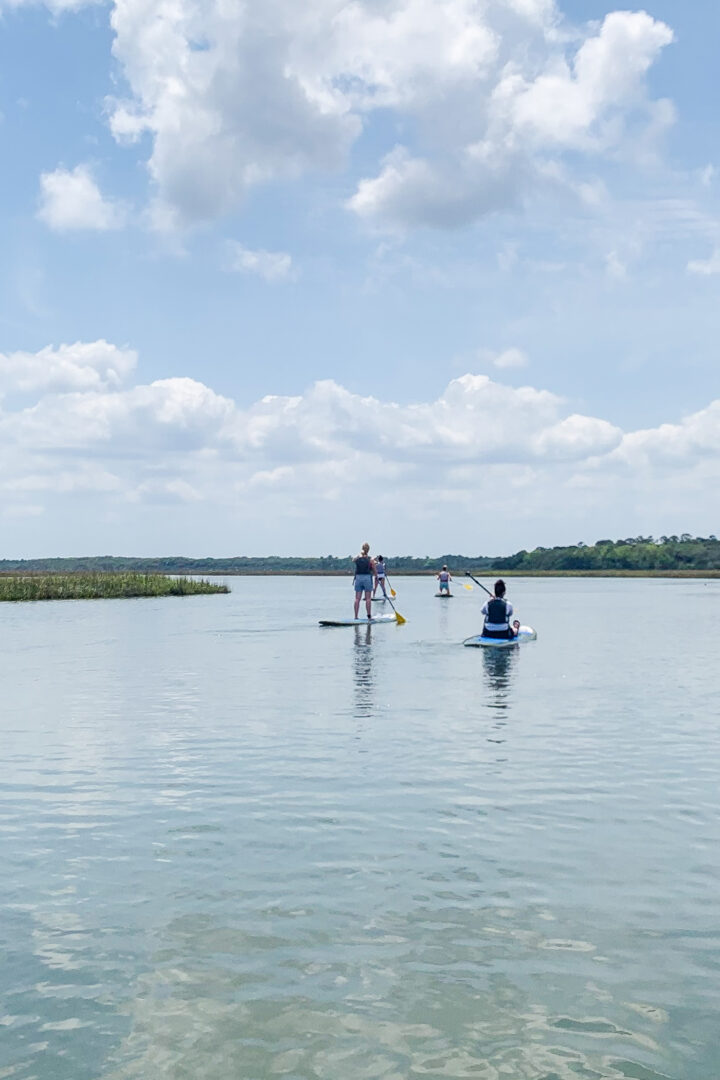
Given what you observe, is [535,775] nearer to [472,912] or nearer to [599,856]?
[599,856]

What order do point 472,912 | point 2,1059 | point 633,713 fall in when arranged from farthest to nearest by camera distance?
point 633,713, point 472,912, point 2,1059

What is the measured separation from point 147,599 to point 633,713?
55.9 meters

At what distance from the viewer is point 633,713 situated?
18.5 m

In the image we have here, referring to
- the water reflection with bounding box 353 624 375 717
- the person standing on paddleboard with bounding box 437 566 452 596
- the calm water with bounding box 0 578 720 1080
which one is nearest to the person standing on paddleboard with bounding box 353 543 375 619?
the water reflection with bounding box 353 624 375 717

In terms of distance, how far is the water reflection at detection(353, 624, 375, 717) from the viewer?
19.4 metres

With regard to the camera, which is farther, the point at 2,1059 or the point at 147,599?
the point at 147,599

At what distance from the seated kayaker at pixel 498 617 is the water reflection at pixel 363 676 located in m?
3.71

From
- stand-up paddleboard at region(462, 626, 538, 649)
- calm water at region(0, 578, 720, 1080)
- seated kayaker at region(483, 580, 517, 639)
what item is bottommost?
calm water at region(0, 578, 720, 1080)

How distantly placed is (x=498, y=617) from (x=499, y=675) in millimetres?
5803

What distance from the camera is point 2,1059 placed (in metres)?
5.76

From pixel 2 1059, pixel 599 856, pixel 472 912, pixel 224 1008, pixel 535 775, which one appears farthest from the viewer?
pixel 535 775

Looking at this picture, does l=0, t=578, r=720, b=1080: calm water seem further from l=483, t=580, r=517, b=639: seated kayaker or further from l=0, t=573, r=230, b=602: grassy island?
l=0, t=573, r=230, b=602: grassy island

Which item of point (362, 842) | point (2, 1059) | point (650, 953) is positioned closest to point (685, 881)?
point (650, 953)

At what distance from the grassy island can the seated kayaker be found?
42.5m
